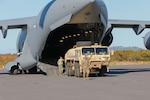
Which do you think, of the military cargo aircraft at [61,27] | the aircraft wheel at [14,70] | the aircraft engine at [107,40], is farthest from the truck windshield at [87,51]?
the aircraft wheel at [14,70]

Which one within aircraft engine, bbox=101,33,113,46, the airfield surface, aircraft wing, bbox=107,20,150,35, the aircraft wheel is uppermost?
aircraft wing, bbox=107,20,150,35

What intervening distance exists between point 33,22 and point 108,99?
18322 mm

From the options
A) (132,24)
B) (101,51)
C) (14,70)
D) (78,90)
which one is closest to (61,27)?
(101,51)

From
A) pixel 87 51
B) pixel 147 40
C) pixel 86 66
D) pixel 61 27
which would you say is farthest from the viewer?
pixel 147 40

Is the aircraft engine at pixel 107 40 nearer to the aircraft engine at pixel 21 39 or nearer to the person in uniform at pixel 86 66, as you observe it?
the aircraft engine at pixel 21 39

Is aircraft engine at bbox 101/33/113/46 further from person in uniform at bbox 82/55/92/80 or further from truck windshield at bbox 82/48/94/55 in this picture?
person in uniform at bbox 82/55/92/80

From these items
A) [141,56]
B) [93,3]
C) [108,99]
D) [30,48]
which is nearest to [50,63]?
[30,48]

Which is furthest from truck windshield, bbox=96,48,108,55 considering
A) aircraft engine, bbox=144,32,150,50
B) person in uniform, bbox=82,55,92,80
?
aircraft engine, bbox=144,32,150,50

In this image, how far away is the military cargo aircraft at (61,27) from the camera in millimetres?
23609

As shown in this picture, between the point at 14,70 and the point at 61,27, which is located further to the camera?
the point at 14,70

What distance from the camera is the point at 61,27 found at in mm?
25406

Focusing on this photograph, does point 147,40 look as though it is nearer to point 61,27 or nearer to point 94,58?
point 61,27

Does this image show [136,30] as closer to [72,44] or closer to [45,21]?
[72,44]

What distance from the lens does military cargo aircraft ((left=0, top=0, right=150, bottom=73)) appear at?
23.6 meters
